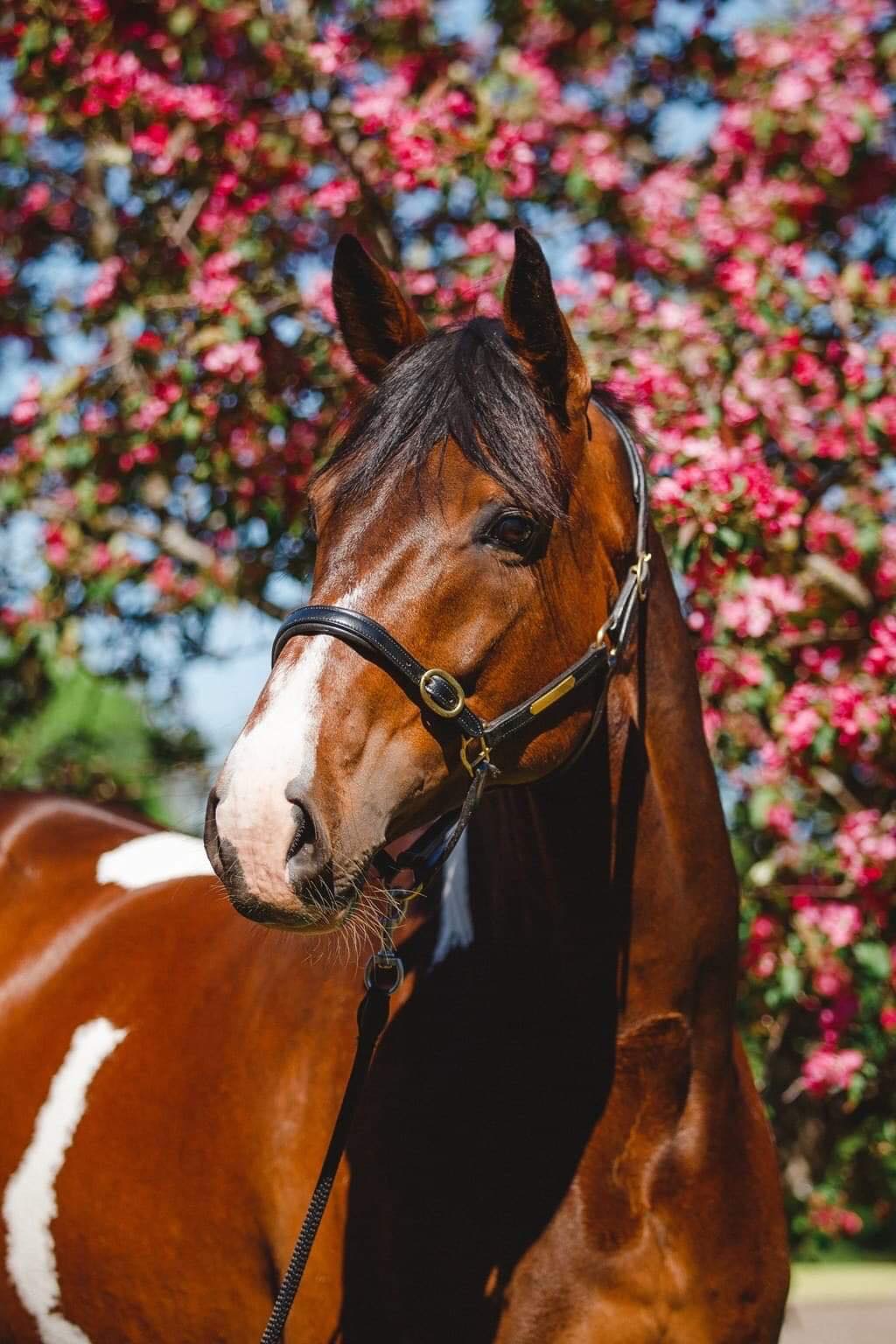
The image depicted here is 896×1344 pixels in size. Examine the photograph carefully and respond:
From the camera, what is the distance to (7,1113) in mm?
2650

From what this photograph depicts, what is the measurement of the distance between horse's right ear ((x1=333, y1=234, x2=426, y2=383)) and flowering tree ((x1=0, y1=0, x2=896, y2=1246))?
1092 mm

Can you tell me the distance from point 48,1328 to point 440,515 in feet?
6.31

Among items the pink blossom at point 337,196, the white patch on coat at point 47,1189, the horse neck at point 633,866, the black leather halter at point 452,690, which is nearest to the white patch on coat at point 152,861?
the white patch on coat at point 47,1189

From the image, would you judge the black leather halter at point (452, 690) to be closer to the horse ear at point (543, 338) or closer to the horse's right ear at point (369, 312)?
the horse ear at point (543, 338)

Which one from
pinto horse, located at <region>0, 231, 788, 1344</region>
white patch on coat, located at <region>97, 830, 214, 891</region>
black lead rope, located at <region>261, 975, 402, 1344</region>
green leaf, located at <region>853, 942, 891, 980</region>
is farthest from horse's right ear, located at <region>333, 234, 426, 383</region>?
green leaf, located at <region>853, 942, 891, 980</region>

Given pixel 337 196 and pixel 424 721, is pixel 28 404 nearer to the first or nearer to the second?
pixel 337 196

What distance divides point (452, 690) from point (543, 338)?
564mm

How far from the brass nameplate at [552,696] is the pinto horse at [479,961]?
3 cm

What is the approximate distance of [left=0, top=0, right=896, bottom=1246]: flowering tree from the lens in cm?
354

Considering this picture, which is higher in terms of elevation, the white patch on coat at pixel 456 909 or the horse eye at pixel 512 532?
the horse eye at pixel 512 532

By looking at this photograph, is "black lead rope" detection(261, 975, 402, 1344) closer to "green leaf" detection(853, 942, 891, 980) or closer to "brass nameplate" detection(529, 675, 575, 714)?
"brass nameplate" detection(529, 675, 575, 714)

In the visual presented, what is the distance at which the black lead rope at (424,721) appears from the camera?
159cm

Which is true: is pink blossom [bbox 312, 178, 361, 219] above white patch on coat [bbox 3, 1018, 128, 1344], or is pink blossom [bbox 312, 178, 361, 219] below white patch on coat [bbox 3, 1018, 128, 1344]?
above

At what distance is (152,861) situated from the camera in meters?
3.03
